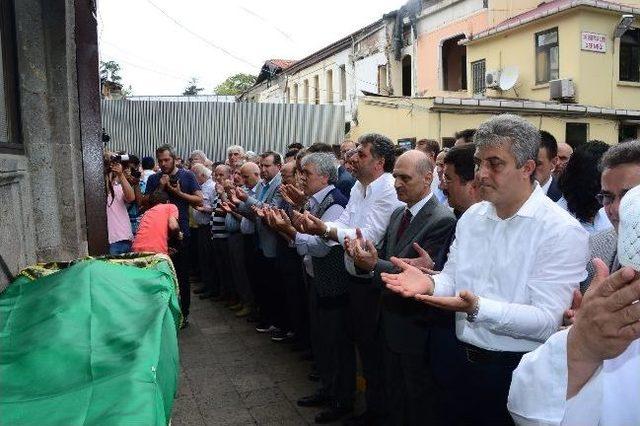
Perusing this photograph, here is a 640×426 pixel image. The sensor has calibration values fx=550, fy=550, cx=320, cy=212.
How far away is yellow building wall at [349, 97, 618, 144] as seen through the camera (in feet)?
49.2

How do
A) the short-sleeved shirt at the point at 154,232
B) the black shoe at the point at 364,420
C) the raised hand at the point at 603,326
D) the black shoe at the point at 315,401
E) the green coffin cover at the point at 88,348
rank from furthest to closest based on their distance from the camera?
the short-sleeved shirt at the point at 154,232 → the black shoe at the point at 315,401 → the black shoe at the point at 364,420 → the green coffin cover at the point at 88,348 → the raised hand at the point at 603,326

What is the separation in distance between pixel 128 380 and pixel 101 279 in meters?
0.94

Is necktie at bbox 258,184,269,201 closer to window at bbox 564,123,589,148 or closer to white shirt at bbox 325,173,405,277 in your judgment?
white shirt at bbox 325,173,405,277

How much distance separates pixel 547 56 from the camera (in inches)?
685

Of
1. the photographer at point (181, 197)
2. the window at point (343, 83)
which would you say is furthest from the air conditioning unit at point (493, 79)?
the photographer at point (181, 197)

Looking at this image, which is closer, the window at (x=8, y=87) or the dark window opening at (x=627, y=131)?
the window at (x=8, y=87)

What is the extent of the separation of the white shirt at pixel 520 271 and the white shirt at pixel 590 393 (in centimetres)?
87

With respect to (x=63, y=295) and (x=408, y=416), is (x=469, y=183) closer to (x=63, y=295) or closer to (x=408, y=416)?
(x=408, y=416)

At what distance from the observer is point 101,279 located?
106 inches

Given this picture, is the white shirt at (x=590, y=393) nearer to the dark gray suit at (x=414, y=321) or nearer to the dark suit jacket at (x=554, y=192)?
the dark gray suit at (x=414, y=321)

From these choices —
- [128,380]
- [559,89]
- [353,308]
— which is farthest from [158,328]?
[559,89]

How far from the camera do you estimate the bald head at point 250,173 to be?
616 cm

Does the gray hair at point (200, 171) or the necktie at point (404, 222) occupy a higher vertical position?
the gray hair at point (200, 171)

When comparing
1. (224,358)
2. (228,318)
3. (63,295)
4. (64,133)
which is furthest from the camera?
(228,318)
